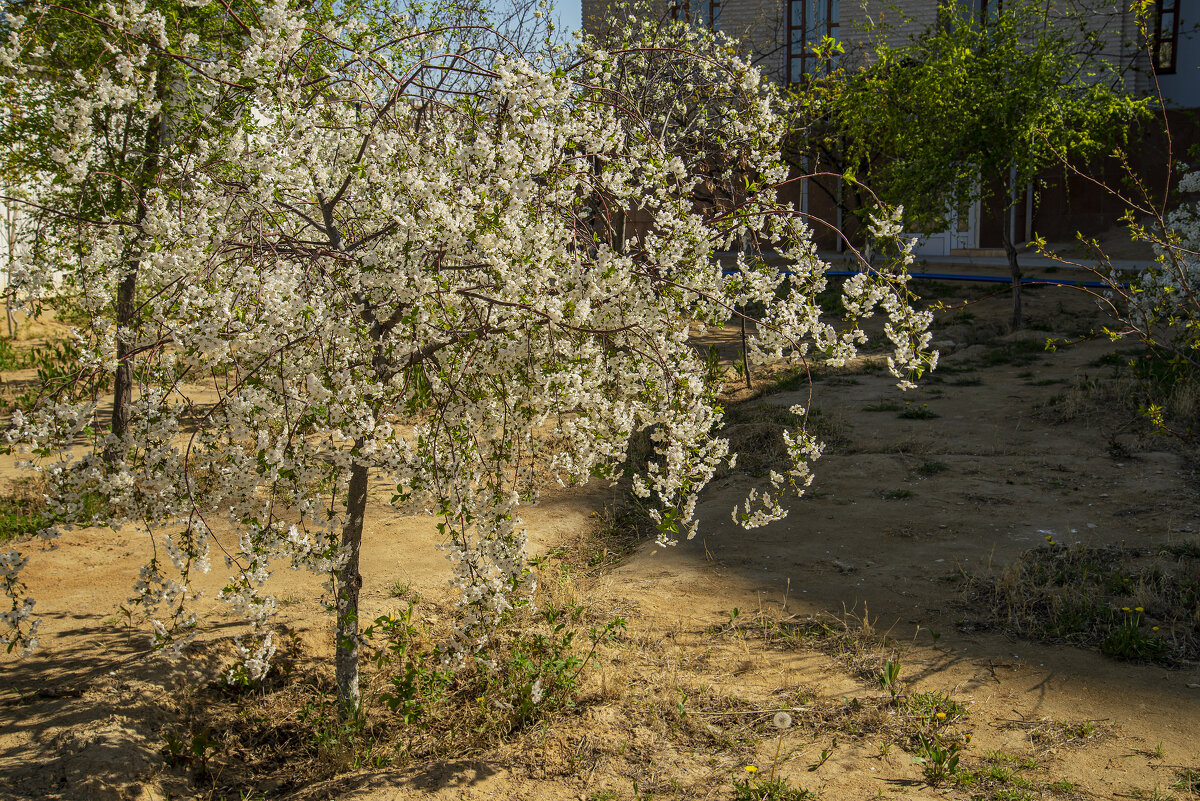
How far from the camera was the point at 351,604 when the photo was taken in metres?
3.96

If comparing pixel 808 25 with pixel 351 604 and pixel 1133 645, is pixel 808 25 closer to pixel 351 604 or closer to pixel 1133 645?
pixel 1133 645

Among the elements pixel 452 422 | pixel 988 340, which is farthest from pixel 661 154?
pixel 988 340

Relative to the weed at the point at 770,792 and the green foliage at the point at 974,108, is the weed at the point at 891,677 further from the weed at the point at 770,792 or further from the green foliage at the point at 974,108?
the green foliage at the point at 974,108

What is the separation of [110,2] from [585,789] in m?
3.51

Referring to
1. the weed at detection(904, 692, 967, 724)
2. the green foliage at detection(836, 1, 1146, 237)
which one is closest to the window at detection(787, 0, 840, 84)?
the green foliage at detection(836, 1, 1146, 237)

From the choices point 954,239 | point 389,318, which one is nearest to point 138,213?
point 389,318

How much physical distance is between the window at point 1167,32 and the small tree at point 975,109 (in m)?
8.98

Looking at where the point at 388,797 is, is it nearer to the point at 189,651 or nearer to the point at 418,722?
the point at 418,722

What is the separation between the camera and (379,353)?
3670mm

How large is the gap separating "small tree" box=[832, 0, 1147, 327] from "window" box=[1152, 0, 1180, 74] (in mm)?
8978

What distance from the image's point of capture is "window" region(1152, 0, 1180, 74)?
19.4 meters

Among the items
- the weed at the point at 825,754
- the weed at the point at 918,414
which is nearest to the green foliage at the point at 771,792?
the weed at the point at 825,754

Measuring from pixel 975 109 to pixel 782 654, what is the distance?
1050 cm

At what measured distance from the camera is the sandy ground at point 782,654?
3531 mm
